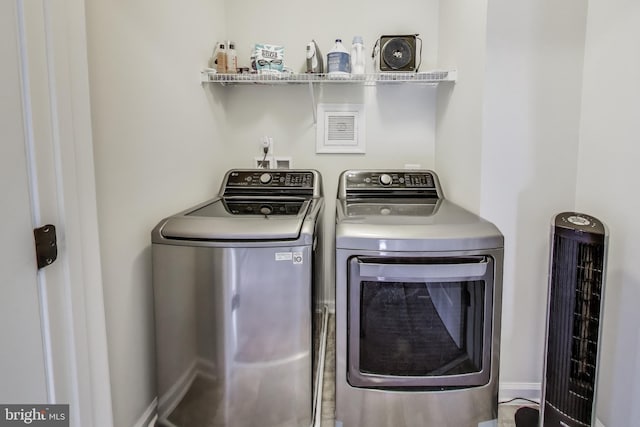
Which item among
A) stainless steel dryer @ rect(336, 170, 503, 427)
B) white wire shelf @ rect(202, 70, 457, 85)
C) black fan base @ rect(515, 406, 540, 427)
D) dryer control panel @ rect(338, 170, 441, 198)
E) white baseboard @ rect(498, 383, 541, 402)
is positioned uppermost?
white wire shelf @ rect(202, 70, 457, 85)

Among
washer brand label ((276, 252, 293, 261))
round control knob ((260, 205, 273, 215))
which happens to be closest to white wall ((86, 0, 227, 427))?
round control knob ((260, 205, 273, 215))

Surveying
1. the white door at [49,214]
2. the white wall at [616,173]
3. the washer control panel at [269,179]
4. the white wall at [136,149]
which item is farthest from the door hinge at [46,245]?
the white wall at [616,173]

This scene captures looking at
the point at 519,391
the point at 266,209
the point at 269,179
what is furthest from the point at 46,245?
the point at 519,391

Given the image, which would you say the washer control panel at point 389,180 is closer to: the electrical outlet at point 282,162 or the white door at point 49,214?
the electrical outlet at point 282,162

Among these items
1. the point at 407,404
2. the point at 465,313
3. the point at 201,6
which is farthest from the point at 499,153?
the point at 201,6

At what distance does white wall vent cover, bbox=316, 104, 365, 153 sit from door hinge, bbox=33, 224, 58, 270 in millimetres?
1656

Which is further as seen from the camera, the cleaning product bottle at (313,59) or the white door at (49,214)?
the cleaning product bottle at (313,59)

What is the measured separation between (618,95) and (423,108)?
111 cm

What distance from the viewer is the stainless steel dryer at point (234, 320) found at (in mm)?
1267

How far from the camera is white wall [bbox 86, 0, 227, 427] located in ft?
3.89

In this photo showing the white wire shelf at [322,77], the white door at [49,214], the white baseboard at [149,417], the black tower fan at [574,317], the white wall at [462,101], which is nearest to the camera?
the white door at [49,214]

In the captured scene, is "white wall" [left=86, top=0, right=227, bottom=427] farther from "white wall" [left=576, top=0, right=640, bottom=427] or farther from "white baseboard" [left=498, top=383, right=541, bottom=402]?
"white wall" [left=576, top=0, right=640, bottom=427]

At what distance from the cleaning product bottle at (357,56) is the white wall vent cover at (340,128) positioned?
28 centimetres

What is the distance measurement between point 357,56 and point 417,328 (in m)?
1.50
